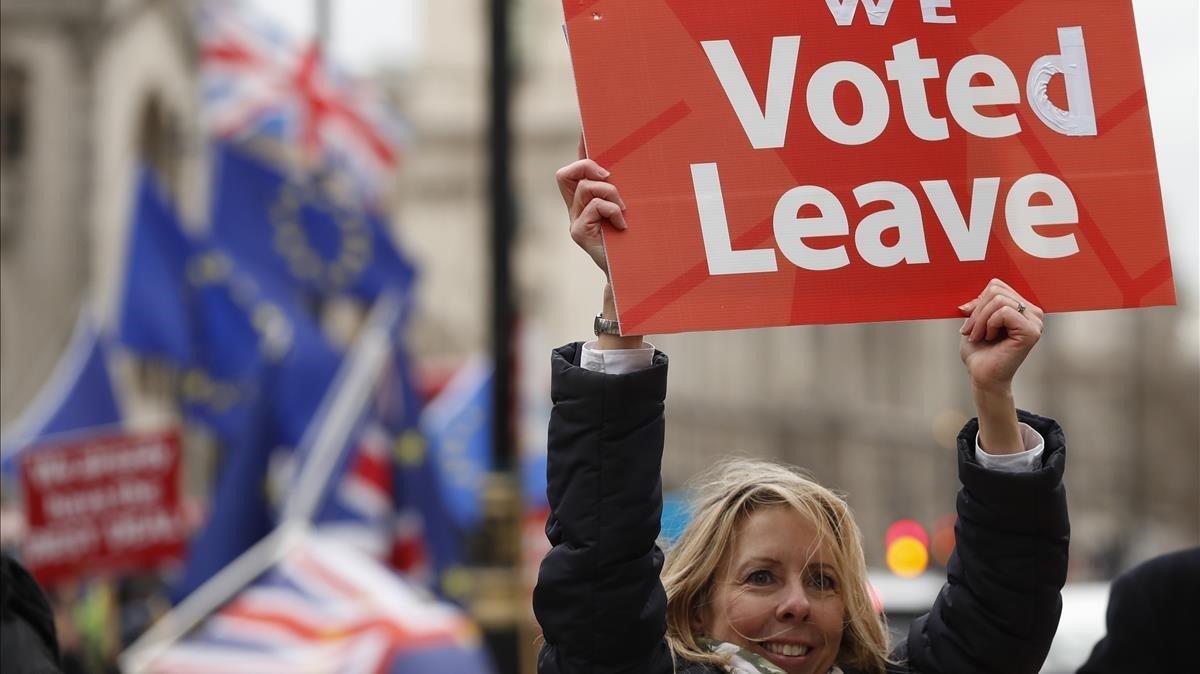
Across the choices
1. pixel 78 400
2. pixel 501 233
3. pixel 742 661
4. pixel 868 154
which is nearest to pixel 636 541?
pixel 742 661

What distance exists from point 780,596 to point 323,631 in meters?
3.76

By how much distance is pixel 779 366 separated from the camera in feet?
218

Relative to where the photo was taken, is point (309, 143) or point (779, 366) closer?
point (309, 143)

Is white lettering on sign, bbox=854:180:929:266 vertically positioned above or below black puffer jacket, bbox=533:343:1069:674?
above

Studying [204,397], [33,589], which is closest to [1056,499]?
[33,589]

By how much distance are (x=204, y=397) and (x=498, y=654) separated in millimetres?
4960

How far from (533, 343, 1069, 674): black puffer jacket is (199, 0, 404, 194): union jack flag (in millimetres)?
11757

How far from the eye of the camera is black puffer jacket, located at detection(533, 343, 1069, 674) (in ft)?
8.75

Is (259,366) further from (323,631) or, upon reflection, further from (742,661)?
(742,661)

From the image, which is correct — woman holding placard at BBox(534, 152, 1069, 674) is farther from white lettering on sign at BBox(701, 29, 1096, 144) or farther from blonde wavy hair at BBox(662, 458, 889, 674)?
white lettering on sign at BBox(701, 29, 1096, 144)

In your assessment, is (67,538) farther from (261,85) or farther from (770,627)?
(770,627)

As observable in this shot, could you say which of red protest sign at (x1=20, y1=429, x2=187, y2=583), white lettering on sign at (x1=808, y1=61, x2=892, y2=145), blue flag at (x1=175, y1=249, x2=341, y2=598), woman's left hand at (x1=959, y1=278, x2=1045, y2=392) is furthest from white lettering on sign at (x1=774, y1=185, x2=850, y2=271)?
red protest sign at (x1=20, y1=429, x2=187, y2=583)

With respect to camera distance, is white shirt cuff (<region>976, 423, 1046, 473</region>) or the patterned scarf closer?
the patterned scarf

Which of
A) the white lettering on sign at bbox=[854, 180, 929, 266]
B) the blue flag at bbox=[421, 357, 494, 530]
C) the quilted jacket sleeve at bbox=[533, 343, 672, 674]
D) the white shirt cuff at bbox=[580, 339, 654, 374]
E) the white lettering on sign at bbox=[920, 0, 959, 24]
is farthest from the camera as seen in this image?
the blue flag at bbox=[421, 357, 494, 530]
